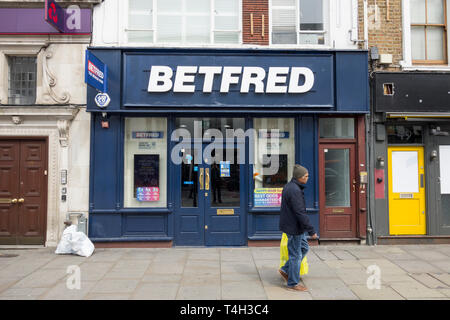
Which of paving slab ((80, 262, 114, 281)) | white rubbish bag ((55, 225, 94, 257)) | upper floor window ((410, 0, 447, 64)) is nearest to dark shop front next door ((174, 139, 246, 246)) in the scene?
paving slab ((80, 262, 114, 281))

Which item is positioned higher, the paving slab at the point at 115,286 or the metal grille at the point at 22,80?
the metal grille at the point at 22,80

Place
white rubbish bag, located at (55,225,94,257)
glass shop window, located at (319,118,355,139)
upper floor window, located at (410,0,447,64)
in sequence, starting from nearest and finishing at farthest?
white rubbish bag, located at (55,225,94,257) < glass shop window, located at (319,118,355,139) < upper floor window, located at (410,0,447,64)

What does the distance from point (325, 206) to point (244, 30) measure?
15.9 ft

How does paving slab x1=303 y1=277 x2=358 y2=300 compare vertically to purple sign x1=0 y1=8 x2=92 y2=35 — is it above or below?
below

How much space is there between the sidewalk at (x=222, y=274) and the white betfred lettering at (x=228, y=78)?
12.5 ft

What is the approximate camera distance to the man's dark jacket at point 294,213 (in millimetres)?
4988

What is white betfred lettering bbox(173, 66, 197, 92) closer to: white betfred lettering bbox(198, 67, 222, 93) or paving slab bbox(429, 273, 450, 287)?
white betfred lettering bbox(198, 67, 222, 93)

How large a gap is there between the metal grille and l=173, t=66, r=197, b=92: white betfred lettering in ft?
11.9

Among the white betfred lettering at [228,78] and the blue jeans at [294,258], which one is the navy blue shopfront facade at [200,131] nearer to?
the white betfred lettering at [228,78]

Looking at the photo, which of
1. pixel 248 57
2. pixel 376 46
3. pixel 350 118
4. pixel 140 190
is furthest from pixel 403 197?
pixel 140 190

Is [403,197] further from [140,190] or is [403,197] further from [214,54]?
[140,190]

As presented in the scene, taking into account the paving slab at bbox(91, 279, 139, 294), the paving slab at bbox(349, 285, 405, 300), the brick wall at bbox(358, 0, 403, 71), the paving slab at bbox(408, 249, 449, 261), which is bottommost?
the paving slab at bbox(349, 285, 405, 300)

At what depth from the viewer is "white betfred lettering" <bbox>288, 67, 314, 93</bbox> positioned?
7836 millimetres

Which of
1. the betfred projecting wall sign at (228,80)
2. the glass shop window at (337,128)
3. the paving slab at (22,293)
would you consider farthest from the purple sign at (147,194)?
the glass shop window at (337,128)
